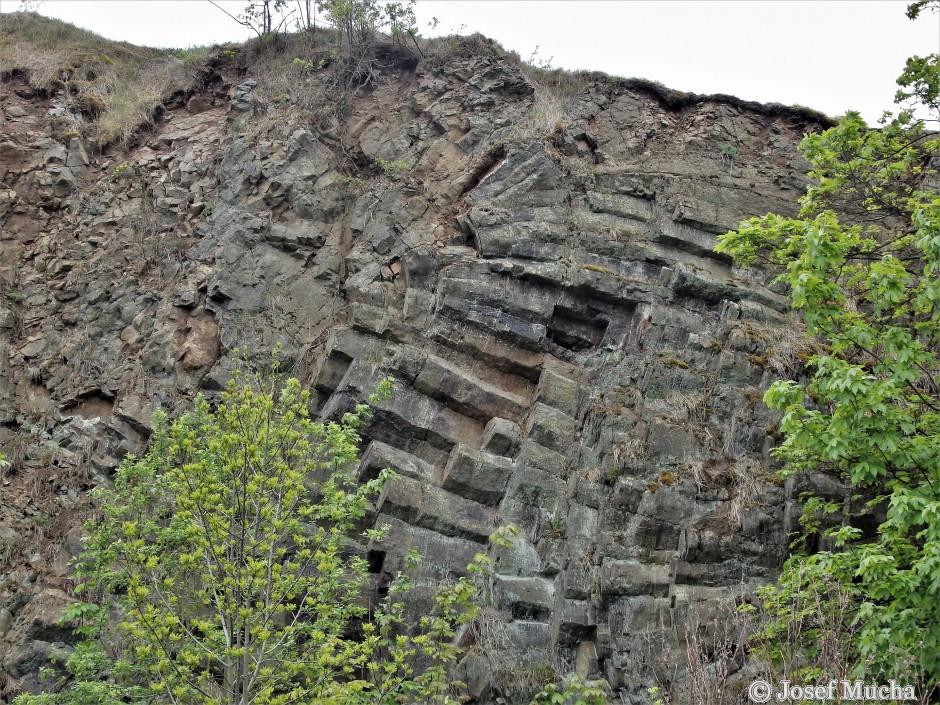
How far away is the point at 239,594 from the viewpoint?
31.3ft

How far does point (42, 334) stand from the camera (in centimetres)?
1653

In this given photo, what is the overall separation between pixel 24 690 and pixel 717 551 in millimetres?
9849

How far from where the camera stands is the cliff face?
1188 cm

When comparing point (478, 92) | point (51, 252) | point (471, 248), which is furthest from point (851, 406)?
point (51, 252)

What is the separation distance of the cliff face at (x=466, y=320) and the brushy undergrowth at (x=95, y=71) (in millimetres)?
448

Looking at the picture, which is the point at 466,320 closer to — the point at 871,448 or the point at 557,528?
the point at 557,528

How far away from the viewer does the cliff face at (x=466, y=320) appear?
39.0ft

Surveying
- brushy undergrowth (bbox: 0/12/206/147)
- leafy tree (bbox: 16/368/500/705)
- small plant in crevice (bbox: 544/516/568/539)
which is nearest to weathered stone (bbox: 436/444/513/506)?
small plant in crevice (bbox: 544/516/568/539)

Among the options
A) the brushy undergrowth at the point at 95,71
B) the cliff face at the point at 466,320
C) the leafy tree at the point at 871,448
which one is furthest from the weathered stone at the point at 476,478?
the brushy undergrowth at the point at 95,71

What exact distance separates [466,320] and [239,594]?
680 centimetres

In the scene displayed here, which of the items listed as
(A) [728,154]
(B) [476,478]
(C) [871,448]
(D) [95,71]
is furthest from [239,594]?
(D) [95,71]

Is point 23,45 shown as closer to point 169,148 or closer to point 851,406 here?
point 169,148

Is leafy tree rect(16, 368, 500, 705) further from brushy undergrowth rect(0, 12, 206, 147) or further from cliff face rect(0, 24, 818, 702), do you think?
brushy undergrowth rect(0, 12, 206, 147)

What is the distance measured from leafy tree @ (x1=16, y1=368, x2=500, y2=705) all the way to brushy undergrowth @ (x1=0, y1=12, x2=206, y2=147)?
39.0 feet
